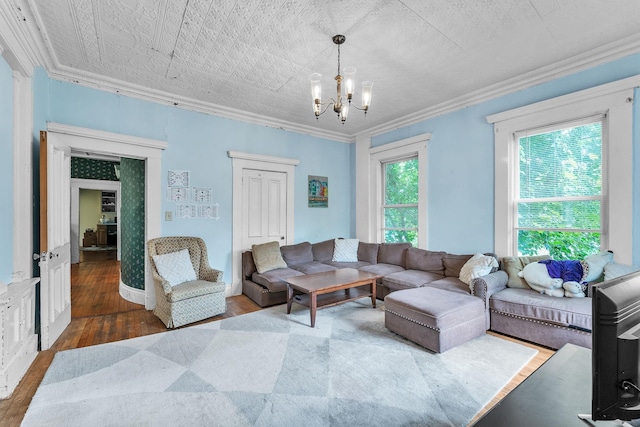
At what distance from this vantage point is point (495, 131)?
372 centimetres

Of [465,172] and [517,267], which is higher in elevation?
[465,172]

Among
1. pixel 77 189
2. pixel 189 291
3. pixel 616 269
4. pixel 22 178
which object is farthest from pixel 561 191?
pixel 77 189

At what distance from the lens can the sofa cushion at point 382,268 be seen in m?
4.18

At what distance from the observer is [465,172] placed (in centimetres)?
407

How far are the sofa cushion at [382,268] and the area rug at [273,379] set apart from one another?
1.15m

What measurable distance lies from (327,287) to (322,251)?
6.34 feet

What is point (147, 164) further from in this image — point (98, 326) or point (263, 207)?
point (98, 326)

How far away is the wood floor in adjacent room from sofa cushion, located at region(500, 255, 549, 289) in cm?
68

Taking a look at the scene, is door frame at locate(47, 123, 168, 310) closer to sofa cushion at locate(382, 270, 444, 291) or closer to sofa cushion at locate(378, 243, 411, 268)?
sofa cushion at locate(382, 270, 444, 291)

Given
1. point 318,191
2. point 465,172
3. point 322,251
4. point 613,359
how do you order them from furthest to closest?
point 318,191, point 322,251, point 465,172, point 613,359

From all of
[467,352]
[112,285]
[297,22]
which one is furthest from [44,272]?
[467,352]

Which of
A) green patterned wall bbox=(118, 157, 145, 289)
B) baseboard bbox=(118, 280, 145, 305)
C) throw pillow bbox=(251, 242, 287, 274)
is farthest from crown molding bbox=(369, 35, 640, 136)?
baseboard bbox=(118, 280, 145, 305)

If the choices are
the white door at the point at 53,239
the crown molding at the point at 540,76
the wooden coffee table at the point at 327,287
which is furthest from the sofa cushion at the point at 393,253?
the white door at the point at 53,239

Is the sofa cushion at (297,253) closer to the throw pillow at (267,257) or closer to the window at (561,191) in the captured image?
the throw pillow at (267,257)
